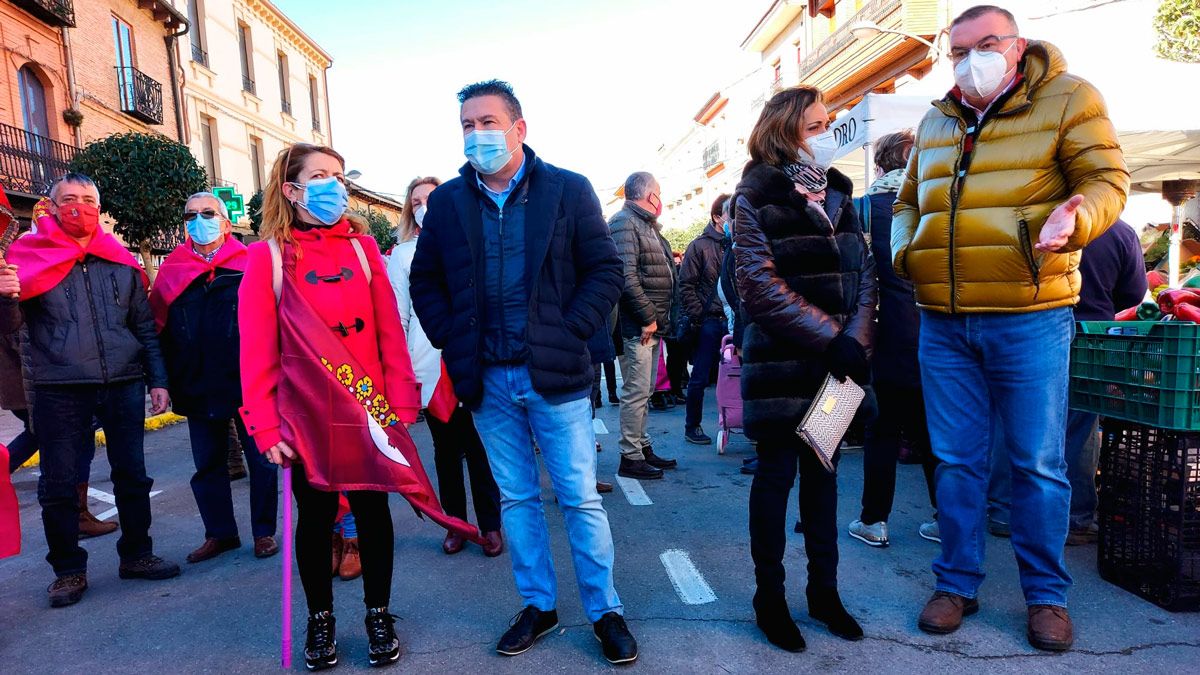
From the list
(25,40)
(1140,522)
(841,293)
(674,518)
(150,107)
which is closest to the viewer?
(841,293)

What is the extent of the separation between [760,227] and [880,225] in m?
1.24

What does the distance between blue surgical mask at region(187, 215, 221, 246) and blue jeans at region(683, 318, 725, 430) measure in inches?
159

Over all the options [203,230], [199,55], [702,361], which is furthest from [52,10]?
[702,361]

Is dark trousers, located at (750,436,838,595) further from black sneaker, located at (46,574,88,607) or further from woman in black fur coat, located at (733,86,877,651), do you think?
black sneaker, located at (46,574,88,607)

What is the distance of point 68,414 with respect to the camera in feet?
13.1

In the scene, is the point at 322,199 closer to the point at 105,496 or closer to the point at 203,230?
the point at 203,230

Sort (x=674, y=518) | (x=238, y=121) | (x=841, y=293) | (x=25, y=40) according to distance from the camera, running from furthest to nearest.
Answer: (x=238, y=121), (x=25, y=40), (x=674, y=518), (x=841, y=293)

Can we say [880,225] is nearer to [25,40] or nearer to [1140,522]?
[1140,522]

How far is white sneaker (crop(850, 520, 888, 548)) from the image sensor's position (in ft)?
13.2

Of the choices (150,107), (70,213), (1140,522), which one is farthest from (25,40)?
(1140,522)

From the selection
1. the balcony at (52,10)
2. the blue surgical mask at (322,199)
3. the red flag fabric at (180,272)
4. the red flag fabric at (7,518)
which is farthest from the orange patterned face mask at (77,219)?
the balcony at (52,10)

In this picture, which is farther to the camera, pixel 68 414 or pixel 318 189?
pixel 68 414

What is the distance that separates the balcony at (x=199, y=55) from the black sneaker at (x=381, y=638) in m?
25.4

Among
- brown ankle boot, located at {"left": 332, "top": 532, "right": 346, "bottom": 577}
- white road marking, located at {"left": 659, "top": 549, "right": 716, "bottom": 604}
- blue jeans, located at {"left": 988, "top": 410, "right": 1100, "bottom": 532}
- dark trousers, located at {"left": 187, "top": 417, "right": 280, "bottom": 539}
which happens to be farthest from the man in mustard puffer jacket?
dark trousers, located at {"left": 187, "top": 417, "right": 280, "bottom": 539}
